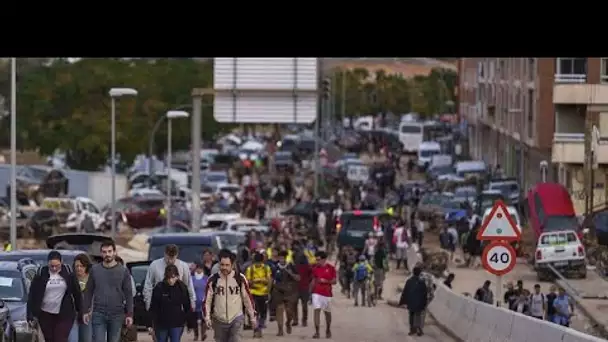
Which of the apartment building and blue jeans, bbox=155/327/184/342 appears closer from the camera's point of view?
blue jeans, bbox=155/327/184/342

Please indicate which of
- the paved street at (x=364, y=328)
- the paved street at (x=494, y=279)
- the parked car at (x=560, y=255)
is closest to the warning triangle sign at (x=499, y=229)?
the paved street at (x=364, y=328)

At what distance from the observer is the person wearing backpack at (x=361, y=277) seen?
1448 inches

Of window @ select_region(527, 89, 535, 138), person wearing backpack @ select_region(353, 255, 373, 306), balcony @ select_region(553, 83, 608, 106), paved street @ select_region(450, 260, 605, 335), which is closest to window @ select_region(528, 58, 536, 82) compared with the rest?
window @ select_region(527, 89, 535, 138)

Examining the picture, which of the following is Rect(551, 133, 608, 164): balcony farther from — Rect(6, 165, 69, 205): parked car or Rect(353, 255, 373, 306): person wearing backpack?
Rect(353, 255, 373, 306): person wearing backpack

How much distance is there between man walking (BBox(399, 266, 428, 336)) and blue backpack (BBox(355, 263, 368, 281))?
6618mm

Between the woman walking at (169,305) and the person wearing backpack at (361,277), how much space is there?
56.1ft

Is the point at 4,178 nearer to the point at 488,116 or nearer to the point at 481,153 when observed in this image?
the point at 488,116

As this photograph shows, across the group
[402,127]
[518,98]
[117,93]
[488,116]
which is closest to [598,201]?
[518,98]

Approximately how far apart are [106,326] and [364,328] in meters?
11.6

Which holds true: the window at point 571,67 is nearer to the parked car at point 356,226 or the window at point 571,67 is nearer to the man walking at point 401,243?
the parked car at point 356,226

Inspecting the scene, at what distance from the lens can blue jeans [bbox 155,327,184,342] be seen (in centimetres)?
1972

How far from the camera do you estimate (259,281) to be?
2723 cm

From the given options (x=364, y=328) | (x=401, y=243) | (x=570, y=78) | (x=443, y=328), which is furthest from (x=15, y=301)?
(x=570, y=78)
